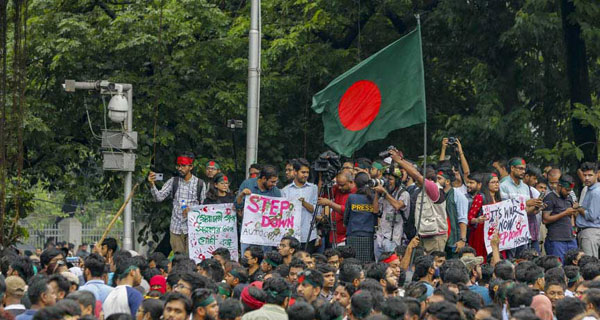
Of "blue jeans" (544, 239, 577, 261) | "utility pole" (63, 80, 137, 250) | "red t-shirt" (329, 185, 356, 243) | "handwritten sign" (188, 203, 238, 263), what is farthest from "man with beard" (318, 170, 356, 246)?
"utility pole" (63, 80, 137, 250)

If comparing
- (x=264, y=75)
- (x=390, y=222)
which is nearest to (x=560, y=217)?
(x=390, y=222)

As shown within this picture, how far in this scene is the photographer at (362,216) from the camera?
14922mm

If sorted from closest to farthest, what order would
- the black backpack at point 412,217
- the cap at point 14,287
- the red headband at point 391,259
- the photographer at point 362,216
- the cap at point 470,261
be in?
1. the cap at point 14,287
2. the red headband at point 391,259
3. the cap at point 470,261
4. the photographer at point 362,216
5. the black backpack at point 412,217

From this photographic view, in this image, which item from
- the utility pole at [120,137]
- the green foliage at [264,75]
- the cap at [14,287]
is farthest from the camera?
the green foliage at [264,75]

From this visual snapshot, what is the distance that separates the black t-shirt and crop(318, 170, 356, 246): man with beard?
2.73 metres

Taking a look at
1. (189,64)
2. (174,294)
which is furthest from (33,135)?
(174,294)

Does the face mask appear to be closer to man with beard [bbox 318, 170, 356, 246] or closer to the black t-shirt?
man with beard [bbox 318, 170, 356, 246]

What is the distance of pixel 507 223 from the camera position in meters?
15.4

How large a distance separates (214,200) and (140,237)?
708 centimetres

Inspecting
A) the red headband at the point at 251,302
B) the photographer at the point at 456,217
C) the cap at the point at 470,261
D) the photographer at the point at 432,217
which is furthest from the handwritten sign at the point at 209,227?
the red headband at the point at 251,302

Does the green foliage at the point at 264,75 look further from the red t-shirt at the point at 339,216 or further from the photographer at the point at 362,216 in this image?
the photographer at the point at 362,216

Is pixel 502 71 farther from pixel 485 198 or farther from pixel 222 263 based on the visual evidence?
pixel 222 263

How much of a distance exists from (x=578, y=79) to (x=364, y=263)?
24.3 ft

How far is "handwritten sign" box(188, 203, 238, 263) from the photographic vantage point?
1594cm
